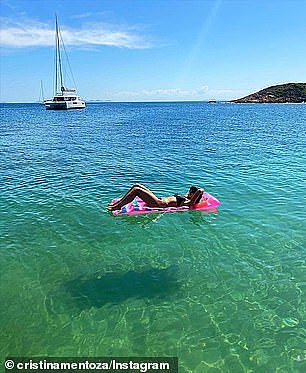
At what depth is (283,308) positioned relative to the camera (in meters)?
9.67

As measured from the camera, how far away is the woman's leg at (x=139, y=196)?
16.3 m

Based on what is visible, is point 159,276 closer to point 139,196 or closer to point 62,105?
point 139,196

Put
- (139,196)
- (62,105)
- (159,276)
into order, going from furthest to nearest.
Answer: (62,105) → (139,196) → (159,276)

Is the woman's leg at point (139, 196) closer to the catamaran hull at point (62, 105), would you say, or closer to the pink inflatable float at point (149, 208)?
the pink inflatable float at point (149, 208)

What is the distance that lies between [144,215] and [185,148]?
24.1 meters

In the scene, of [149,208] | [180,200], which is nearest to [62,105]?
[180,200]

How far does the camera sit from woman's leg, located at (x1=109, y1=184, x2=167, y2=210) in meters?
16.3

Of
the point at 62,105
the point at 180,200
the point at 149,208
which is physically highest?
the point at 180,200

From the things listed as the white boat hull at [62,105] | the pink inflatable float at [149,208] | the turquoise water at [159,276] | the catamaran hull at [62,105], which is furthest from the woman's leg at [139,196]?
the catamaran hull at [62,105]

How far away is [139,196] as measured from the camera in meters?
16.4

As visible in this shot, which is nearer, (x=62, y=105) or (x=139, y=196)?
(x=139, y=196)

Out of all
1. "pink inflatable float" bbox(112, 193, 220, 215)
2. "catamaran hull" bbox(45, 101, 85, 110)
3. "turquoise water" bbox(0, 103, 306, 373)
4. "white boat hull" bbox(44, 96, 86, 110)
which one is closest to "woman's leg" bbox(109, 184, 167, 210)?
"pink inflatable float" bbox(112, 193, 220, 215)

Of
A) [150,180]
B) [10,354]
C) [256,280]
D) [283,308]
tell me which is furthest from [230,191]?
[10,354]

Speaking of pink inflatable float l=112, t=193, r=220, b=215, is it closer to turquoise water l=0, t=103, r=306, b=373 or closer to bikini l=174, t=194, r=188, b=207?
bikini l=174, t=194, r=188, b=207
